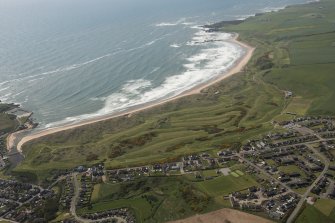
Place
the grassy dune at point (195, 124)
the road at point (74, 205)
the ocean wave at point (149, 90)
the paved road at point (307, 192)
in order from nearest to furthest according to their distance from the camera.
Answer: the paved road at point (307, 192) < the road at point (74, 205) < the grassy dune at point (195, 124) < the ocean wave at point (149, 90)

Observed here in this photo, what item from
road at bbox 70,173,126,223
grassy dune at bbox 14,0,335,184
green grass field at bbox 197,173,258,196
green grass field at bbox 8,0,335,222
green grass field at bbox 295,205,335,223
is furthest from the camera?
grassy dune at bbox 14,0,335,184

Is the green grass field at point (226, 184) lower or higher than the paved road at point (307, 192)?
higher

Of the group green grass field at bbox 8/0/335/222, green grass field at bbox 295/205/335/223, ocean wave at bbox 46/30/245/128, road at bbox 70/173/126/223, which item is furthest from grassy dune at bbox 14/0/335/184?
green grass field at bbox 295/205/335/223

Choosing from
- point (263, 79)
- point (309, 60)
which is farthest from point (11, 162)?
point (309, 60)

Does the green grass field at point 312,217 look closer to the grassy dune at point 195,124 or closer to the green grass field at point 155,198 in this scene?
the green grass field at point 155,198

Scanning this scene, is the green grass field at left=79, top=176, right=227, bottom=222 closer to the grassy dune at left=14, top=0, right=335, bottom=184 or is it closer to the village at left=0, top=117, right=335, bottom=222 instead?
the village at left=0, top=117, right=335, bottom=222

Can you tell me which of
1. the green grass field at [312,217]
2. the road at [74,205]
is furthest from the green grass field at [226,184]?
the road at [74,205]
